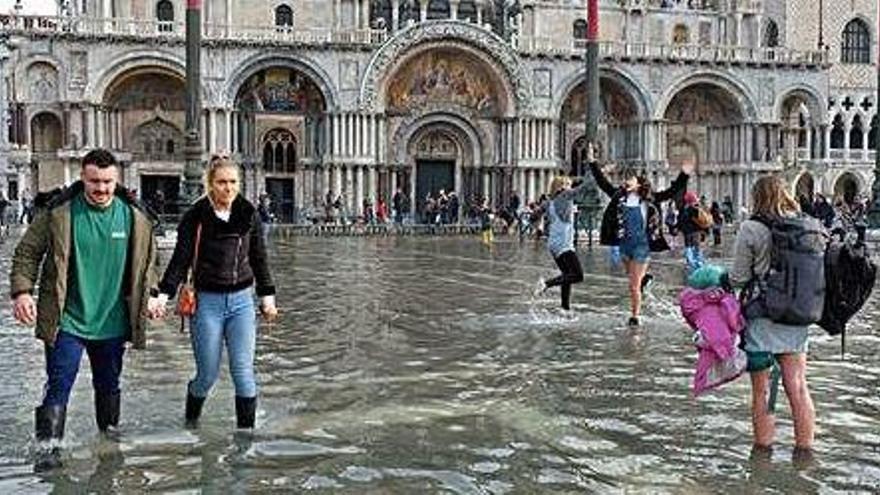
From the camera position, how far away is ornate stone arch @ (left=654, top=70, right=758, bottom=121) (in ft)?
158

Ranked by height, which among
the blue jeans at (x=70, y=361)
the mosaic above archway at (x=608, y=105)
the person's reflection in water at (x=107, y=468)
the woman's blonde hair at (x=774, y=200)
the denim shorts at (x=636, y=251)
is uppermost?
the mosaic above archway at (x=608, y=105)

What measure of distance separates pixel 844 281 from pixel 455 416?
2.82 m

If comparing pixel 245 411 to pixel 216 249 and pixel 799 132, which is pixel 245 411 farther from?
pixel 799 132

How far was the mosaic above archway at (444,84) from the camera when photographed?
46.2 metres

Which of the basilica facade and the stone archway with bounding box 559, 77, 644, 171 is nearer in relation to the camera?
the basilica facade

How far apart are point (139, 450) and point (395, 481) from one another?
1712 mm

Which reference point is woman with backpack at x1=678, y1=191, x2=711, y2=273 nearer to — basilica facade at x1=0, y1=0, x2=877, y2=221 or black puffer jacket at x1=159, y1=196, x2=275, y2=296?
black puffer jacket at x1=159, y1=196, x2=275, y2=296

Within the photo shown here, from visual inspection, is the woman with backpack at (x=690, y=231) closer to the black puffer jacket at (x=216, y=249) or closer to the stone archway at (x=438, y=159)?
the black puffer jacket at (x=216, y=249)

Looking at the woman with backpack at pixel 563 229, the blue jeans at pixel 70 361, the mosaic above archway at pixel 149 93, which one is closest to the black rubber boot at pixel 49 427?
the blue jeans at pixel 70 361

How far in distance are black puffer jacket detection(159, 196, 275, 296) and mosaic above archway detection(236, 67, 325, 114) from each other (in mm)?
38282

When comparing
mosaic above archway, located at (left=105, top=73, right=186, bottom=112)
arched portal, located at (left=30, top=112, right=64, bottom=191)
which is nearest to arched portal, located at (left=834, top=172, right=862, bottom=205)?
mosaic above archway, located at (left=105, top=73, right=186, bottom=112)

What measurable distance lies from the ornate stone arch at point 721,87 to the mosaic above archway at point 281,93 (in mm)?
14660

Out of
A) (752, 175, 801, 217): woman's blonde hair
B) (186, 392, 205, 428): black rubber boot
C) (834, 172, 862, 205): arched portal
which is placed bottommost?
(186, 392, 205, 428): black rubber boot

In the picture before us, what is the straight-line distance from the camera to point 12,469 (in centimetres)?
639
